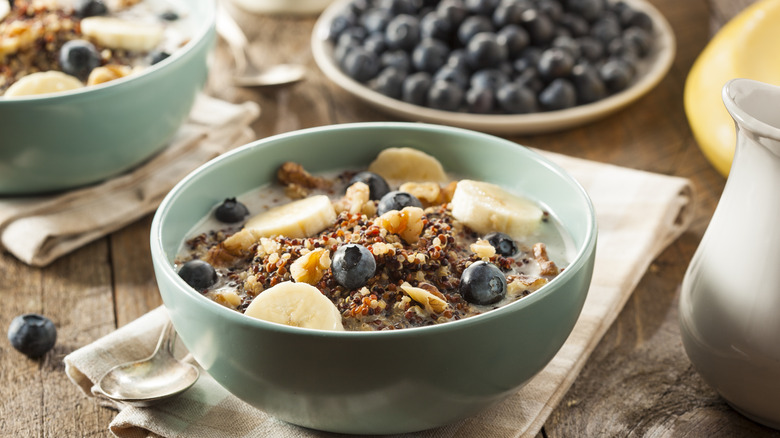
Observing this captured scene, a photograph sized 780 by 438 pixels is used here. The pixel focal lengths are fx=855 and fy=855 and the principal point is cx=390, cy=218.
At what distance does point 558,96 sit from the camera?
1.91m

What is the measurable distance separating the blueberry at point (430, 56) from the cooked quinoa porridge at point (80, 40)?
0.53 metres

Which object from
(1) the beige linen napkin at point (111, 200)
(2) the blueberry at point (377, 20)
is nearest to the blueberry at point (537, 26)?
(2) the blueberry at point (377, 20)

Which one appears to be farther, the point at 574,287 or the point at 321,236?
the point at 321,236

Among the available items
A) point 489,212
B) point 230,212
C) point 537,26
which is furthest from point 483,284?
point 537,26

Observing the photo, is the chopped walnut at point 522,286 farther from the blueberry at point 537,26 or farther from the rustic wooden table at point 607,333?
the blueberry at point 537,26

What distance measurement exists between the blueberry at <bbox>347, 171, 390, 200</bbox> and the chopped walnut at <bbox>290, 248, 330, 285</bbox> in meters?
0.23

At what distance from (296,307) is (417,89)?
42.6 inches

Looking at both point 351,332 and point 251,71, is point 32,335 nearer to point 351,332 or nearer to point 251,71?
point 351,332

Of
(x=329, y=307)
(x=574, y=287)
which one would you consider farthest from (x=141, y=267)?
(x=574, y=287)

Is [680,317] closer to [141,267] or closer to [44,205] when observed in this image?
[141,267]

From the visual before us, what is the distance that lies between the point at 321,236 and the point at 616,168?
2.46 feet

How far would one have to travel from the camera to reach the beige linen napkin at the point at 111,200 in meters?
1.49

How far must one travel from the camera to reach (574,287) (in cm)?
97

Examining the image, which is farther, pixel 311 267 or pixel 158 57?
pixel 158 57
